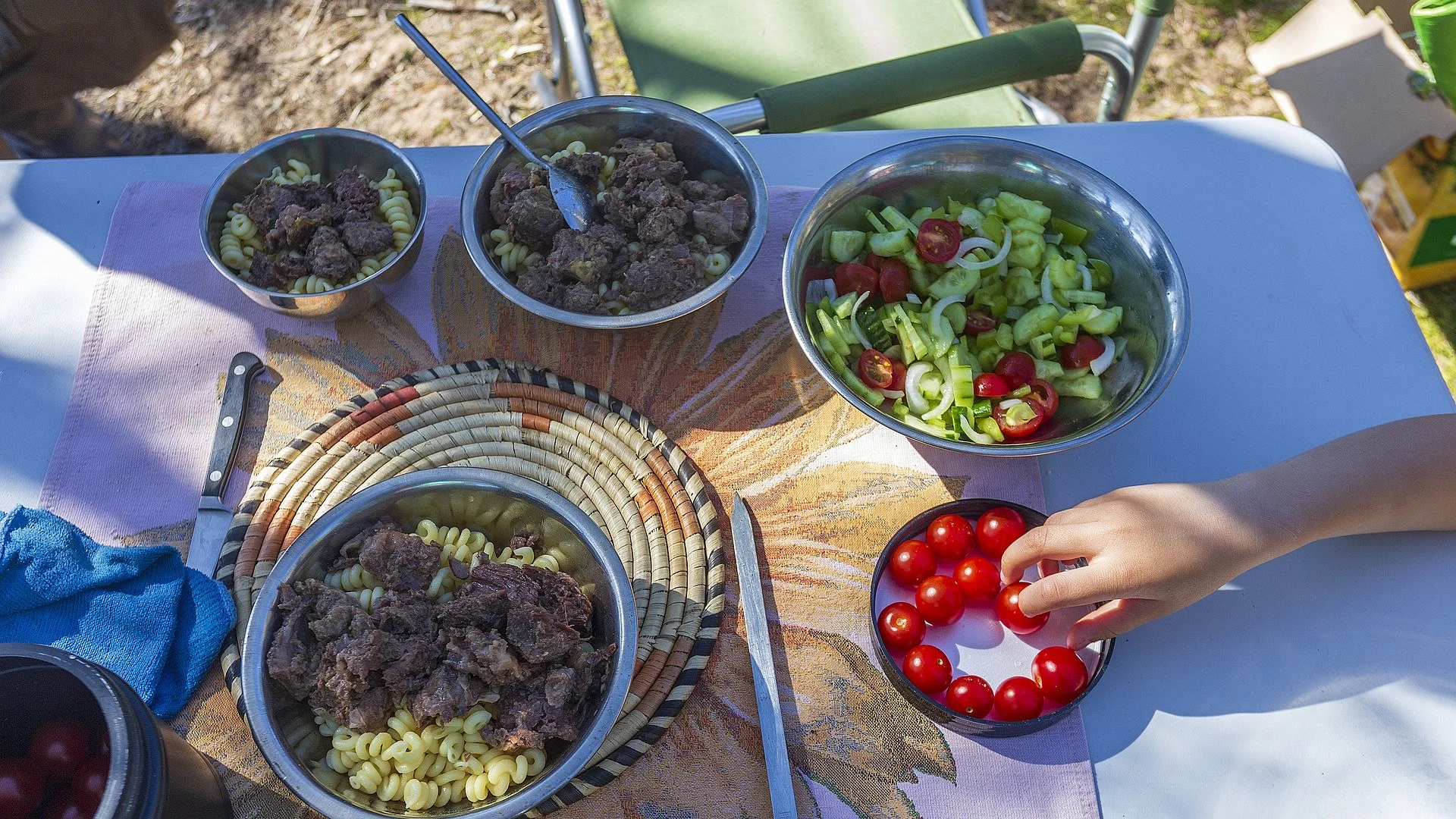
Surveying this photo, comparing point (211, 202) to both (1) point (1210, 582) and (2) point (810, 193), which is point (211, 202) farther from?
(1) point (1210, 582)

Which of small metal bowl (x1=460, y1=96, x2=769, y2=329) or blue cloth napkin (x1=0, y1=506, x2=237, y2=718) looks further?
small metal bowl (x1=460, y1=96, x2=769, y2=329)

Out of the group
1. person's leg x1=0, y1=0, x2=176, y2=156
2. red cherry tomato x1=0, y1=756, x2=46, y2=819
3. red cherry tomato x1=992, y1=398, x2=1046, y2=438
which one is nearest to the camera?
red cherry tomato x1=0, y1=756, x2=46, y2=819

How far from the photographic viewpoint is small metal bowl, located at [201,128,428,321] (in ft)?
6.03

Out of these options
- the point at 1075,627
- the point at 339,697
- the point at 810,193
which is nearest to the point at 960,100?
the point at 810,193

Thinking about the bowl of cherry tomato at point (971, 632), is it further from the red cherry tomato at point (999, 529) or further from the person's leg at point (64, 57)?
the person's leg at point (64, 57)

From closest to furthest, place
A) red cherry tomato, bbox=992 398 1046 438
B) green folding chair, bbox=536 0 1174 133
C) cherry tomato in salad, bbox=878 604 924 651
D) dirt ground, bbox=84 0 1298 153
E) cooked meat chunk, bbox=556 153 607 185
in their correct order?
cherry tomato in salad, bbox=878 604 924 651
red cherry tomato, bbox=992 398 1046 438
cooked meat chunk, bbox=556 153 607 185
green folding chair, bbox=536 0 1174 133
dirt ground, bbox=84 0 1298 153

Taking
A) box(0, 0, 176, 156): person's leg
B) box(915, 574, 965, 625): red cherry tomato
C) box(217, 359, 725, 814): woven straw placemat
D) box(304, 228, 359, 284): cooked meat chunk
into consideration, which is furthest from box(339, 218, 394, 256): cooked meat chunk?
box(0, 0, 176, 156): person's leg

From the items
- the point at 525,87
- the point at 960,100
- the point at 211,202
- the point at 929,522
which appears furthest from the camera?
the point at 525,87

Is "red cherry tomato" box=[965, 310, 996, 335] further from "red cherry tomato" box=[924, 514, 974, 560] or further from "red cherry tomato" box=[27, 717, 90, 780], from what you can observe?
"red cherry tomato" box=[27, 717, 90, 780]

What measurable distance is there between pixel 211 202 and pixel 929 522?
5.18ft

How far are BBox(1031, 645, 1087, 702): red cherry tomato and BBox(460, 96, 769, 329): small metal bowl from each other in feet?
2.94

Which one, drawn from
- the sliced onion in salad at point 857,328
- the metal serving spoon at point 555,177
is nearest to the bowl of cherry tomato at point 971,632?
the sliced onion in salad at point 857,328

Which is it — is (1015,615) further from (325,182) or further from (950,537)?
(325,182)

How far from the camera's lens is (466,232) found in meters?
1.87
